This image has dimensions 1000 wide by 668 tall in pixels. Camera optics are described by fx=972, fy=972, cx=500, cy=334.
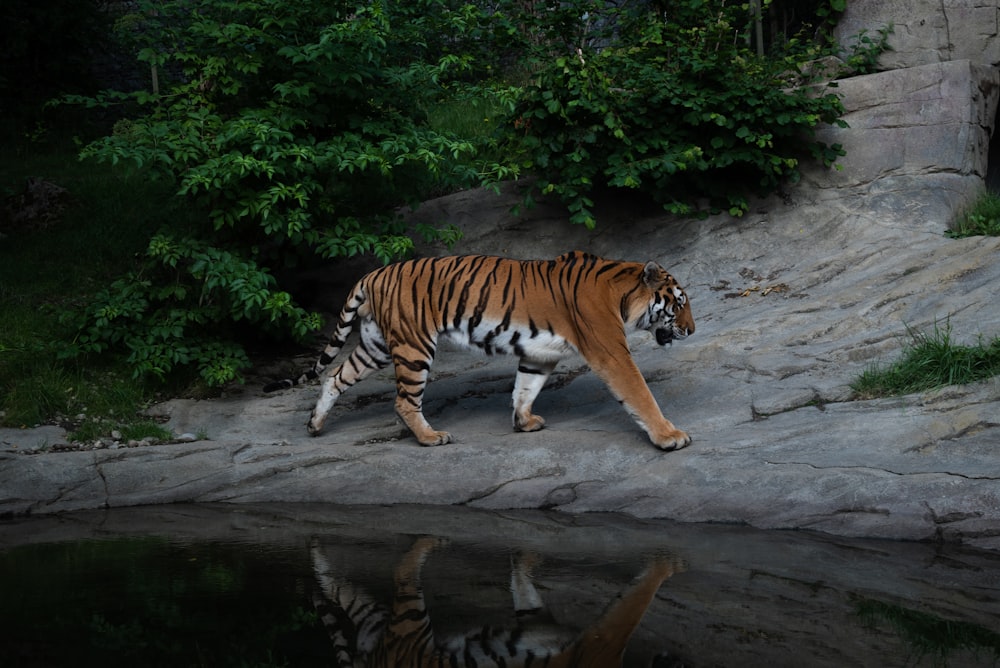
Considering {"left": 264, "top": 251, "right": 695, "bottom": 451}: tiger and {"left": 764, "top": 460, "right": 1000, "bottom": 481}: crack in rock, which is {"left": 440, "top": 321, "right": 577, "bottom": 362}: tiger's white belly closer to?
{"left": 264, "top": 251, "right": 695, "bottom": 451}: tiger

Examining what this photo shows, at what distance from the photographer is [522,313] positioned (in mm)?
6336

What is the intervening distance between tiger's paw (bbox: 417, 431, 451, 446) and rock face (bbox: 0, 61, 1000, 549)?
12 cm

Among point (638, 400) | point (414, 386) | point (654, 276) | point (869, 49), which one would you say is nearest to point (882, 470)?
point (638, 400)

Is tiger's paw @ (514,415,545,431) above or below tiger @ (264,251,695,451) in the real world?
below

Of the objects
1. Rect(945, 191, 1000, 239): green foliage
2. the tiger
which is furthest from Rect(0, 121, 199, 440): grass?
Rect(945, 191, 1000, 239): green foliage

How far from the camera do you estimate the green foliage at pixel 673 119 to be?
28.1 feet

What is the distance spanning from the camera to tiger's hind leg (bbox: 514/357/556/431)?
6.35 metres

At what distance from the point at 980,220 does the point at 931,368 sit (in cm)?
303

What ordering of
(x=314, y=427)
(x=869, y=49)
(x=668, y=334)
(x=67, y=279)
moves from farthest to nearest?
1. (x=869, y=49)
2. (x=67, y=279)
3. (x=314, y=427)
4. (x=668, y=334)

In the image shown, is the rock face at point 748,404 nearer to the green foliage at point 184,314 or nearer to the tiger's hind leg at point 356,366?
the tiger's hind leg at point 356,366

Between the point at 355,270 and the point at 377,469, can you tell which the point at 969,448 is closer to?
the point at 377,469

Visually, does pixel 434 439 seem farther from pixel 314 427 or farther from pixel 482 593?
pixel 482 593

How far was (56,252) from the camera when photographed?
30.4ft

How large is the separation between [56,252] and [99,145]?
2.74 m
